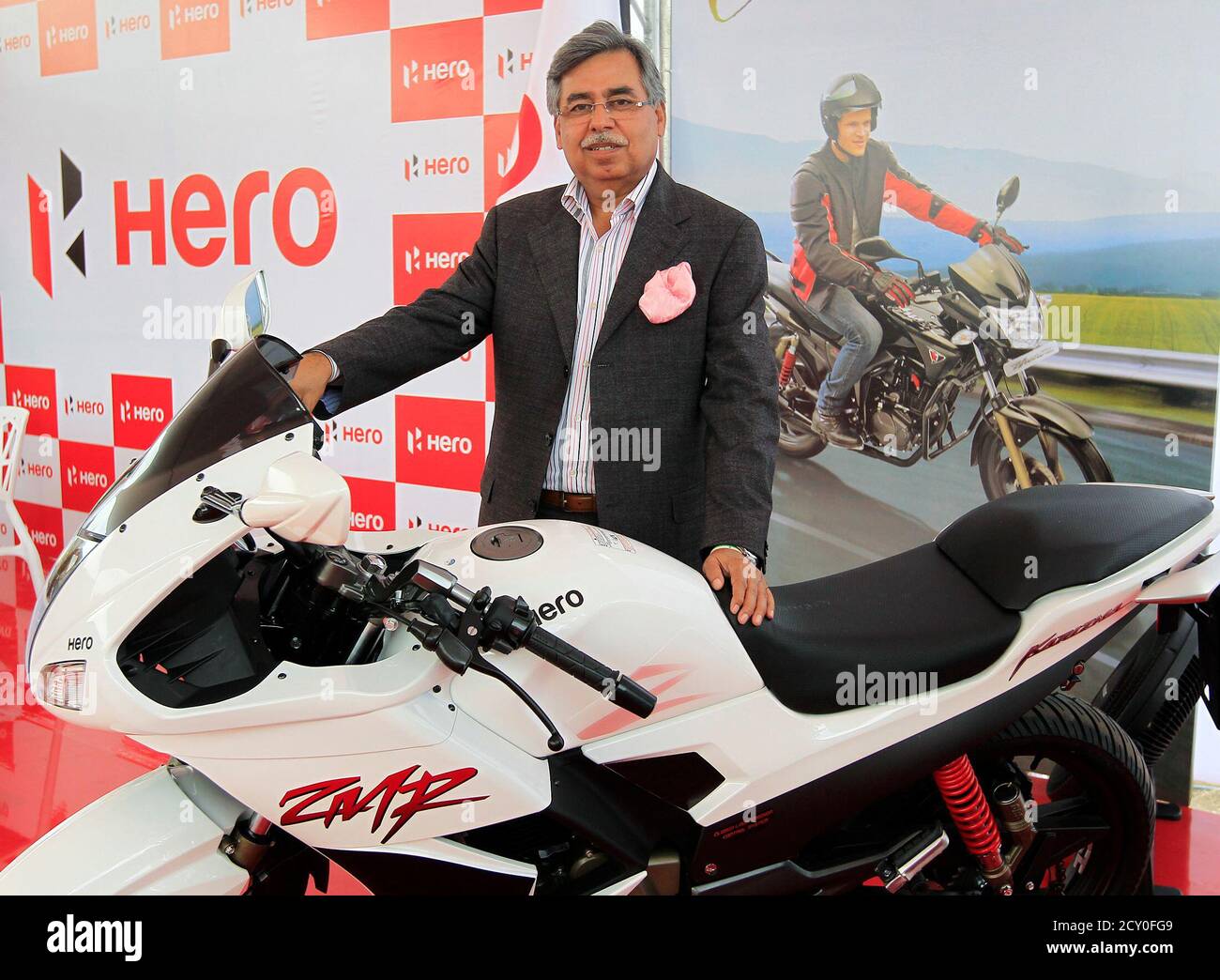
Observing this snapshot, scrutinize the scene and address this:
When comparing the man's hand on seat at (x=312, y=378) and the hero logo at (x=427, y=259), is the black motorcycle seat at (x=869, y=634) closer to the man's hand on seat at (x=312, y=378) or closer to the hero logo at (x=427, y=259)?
the man's hand on seat at (x=312, y=378)

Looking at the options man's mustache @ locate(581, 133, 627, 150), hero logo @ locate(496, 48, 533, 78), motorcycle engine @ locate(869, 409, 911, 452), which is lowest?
motorcycle engine @ locate(869, 409, 911, 452)

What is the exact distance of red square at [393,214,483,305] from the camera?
2957 millimetres

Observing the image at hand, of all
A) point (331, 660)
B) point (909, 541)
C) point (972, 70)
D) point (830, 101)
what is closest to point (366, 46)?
point (830, 101)

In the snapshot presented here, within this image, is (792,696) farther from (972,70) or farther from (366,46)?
(366,46)

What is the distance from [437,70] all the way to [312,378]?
1914 millimetres

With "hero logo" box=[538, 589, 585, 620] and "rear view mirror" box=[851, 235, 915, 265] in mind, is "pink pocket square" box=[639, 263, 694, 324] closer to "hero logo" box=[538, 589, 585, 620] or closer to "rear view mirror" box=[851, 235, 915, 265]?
"hero logo" box=[538, 589, 585, 620]

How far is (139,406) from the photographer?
12.8ft

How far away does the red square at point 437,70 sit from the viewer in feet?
9.38

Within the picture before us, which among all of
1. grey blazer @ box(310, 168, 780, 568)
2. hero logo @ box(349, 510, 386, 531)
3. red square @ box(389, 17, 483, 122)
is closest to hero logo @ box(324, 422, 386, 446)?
hero logo @ box(349, 510, 386, 531)

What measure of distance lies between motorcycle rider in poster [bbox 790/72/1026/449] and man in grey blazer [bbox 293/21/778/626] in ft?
3.00

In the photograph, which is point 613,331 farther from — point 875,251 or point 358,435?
point 358,435
